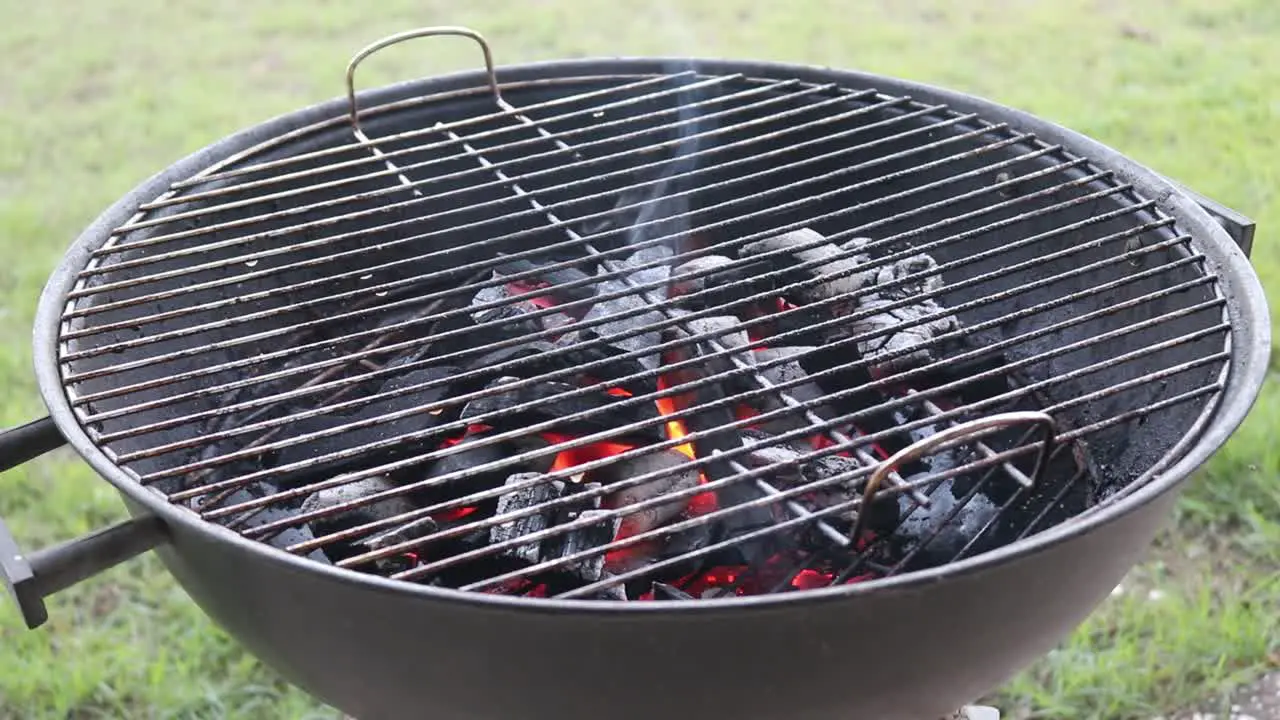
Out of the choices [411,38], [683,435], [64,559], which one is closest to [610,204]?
[411,38]

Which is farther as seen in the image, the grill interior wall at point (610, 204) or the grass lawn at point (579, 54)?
the grass lawn at point (579, 54)

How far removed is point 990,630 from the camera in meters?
1.37

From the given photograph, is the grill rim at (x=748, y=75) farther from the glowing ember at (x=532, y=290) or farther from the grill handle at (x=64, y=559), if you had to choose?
the glowing ember at (x=532, y=290)

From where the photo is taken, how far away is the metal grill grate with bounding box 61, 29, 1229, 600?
5.11ft

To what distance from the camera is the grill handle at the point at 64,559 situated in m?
1.35

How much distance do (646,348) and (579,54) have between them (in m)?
3.38

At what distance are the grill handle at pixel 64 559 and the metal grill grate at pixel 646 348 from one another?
0.21 feet

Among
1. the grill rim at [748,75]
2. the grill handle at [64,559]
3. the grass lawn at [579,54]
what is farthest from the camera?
the grass lawn at [579,54]

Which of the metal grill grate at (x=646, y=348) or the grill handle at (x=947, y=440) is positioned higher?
the grill handle at (x=947, y=440)

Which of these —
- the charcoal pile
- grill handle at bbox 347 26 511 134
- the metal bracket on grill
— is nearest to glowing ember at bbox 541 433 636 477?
the charcoal pile

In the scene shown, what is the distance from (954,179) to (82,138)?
12.3ft

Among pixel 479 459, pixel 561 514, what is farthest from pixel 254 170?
pixel 561 514

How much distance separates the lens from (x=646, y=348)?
1.75 meters

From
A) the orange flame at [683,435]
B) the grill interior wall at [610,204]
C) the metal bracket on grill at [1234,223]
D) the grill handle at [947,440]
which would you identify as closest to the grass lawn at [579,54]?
the grill interior wall at [610,204]
